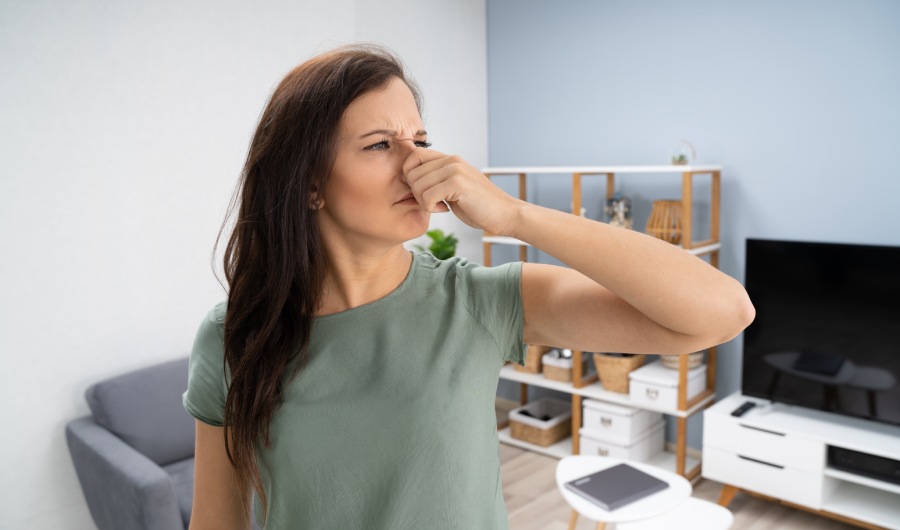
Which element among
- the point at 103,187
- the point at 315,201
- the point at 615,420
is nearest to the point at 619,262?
the point at 315,201

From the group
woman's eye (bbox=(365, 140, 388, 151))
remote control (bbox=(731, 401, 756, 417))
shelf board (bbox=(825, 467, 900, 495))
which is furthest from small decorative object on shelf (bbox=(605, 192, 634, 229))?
woman's eye (bbox=(365, 140, 388, 151))

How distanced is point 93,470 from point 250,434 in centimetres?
211

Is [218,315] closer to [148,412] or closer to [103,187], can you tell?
[148,412]

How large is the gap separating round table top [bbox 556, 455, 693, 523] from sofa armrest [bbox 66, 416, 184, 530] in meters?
1.33

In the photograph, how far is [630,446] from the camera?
356 cm

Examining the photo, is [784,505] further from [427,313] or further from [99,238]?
[99,238]

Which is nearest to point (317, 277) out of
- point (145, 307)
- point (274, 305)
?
point (274, 305)

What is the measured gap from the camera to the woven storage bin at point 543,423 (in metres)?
3.96

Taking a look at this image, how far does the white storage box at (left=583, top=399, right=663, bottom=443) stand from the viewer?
3.56 meters

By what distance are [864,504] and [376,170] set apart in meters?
2.86

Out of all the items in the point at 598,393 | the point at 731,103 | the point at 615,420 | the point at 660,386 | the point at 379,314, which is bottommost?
the point at 615,420

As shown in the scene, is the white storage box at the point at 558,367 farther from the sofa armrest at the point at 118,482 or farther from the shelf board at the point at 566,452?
the sofa armrest at the point at 118,482

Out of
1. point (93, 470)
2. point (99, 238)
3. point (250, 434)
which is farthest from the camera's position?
point (99, 238)

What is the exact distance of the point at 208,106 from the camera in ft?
10.8
